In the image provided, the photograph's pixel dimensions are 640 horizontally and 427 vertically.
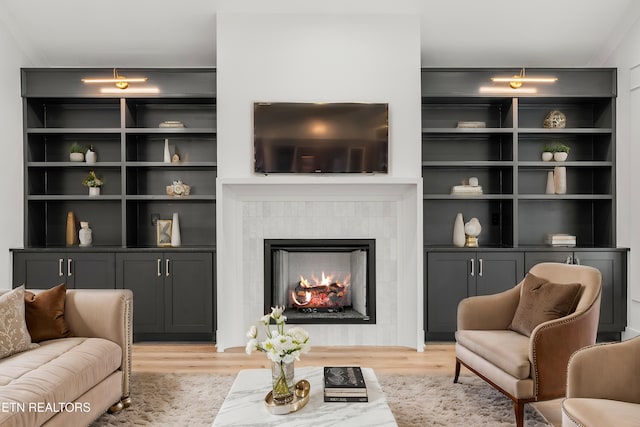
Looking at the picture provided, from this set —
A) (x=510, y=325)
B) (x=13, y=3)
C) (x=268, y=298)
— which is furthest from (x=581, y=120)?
(x=13, y=3)

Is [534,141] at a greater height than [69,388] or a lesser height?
greater

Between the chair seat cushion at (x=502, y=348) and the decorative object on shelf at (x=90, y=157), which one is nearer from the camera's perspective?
the chair seat cushion at (x=502, y=348)

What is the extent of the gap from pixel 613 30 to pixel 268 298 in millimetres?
4040

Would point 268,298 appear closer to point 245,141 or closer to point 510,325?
point 245,141

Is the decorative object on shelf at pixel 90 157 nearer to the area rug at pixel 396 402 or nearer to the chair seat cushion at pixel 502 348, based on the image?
the area rug at pixel 396 402

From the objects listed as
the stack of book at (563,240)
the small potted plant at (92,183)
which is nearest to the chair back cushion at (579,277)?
the stack of book at (563,240)

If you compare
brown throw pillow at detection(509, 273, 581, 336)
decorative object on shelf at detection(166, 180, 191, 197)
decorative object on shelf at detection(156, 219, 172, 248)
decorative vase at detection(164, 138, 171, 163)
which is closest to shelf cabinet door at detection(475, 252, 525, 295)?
brown throw pillow at detection(509, 273, 581, 336)

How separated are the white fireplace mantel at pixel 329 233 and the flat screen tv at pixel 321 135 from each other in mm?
195

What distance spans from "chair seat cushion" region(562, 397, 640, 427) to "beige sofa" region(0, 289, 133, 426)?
2.21m

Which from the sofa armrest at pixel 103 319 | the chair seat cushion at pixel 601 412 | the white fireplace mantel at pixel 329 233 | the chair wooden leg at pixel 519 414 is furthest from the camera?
the white fireplace mantel at pixel 329 233

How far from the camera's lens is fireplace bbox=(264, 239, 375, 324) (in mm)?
4508

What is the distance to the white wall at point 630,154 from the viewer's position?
443 cm

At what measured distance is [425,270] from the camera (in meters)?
4.50

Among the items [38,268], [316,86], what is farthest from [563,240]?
[38,268]
